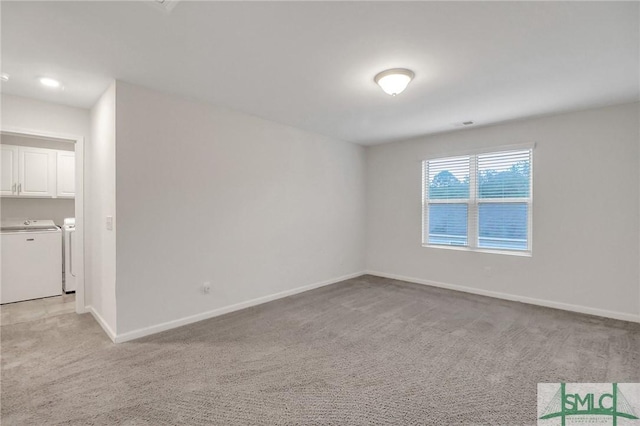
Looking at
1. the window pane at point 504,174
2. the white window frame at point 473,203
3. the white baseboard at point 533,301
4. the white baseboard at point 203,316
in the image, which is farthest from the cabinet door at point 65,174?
the window pane at point 504,174

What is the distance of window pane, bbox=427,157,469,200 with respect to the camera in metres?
4.66

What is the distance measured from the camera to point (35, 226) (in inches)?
176

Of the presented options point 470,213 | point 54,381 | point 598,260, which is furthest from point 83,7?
point 598,260

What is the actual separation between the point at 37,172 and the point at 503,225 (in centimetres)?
675

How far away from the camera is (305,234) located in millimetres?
4645

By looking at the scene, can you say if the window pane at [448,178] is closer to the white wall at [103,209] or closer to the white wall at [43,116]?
the white wall at [103,209]

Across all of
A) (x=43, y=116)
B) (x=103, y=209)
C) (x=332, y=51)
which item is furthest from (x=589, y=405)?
(x=43, y=116)

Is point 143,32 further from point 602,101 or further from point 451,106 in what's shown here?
point 602,101

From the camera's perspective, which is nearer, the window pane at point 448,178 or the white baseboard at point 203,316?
the white baseboard at point 203,316

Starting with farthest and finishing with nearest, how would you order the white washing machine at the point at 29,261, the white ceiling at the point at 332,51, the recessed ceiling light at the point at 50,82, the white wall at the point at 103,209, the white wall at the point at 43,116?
the white washing machine at the point at 29,261 → the white wall at the point at 43,116 → the white wall at the point at 103,209 → the recessed ceiling light at the point at 50,82 → the white ceiling at the point at 332,51

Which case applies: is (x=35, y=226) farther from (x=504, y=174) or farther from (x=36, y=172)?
(x=504, y=174)

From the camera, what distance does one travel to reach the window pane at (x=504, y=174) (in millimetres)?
4109

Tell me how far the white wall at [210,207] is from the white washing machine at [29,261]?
2466 mm

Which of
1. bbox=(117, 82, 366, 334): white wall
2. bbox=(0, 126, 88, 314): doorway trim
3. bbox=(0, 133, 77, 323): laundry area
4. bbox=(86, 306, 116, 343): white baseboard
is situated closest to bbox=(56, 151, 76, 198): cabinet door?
bbox=(0, 133, 77, 323): laundry area
